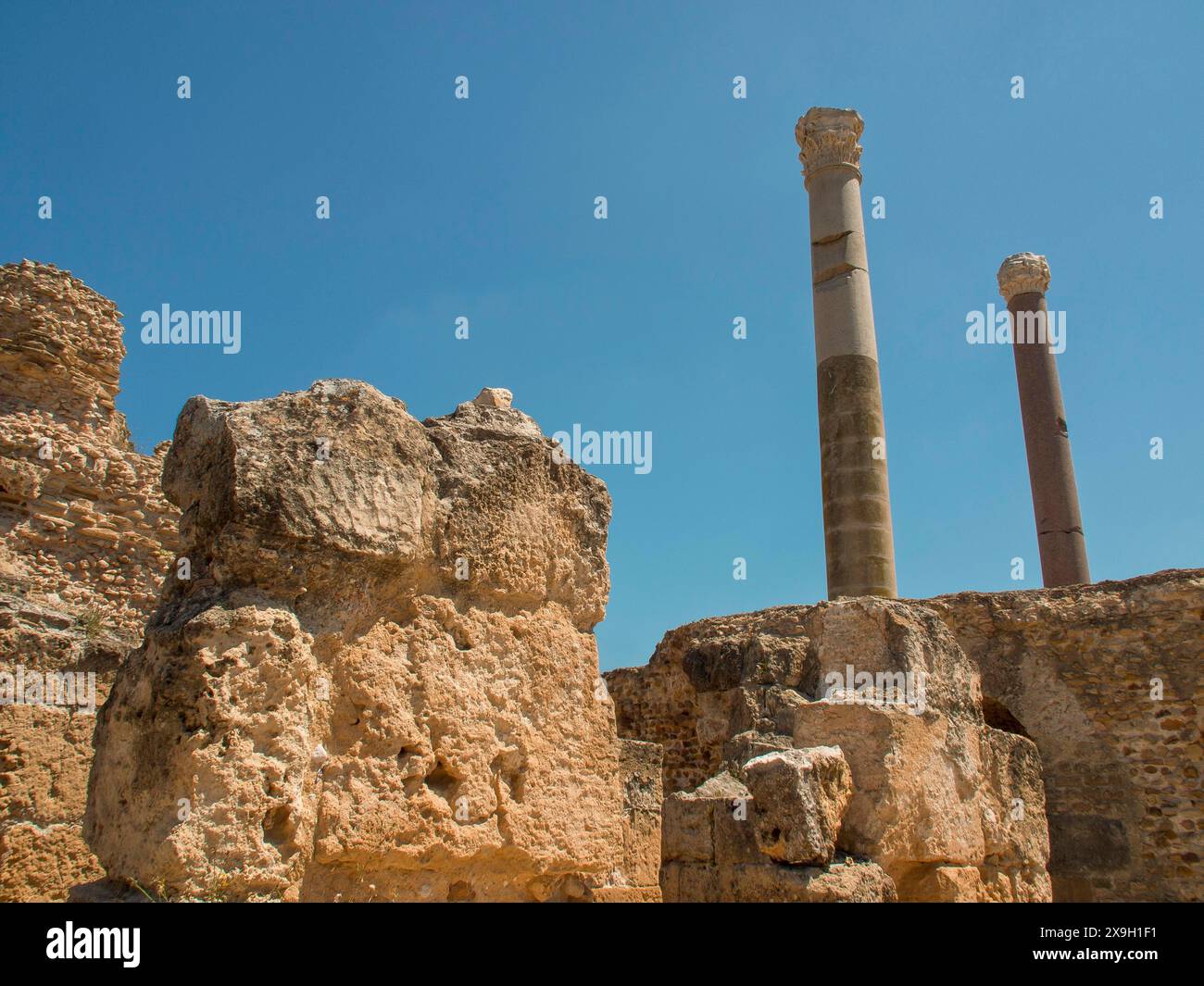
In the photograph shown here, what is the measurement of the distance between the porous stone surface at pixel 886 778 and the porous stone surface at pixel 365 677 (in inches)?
20.8

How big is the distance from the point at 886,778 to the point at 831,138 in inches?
445

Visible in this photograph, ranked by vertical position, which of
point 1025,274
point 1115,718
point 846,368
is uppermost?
point 1025,274

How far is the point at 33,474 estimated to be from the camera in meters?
9.69

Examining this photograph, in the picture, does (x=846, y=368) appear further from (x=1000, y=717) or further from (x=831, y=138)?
(x=1000, y=717)

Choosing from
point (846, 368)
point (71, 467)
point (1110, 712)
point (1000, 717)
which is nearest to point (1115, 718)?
point (1110, 712)

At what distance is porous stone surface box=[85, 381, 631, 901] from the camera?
2.21 metres

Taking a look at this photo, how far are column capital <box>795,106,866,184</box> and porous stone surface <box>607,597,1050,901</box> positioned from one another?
32.6ft

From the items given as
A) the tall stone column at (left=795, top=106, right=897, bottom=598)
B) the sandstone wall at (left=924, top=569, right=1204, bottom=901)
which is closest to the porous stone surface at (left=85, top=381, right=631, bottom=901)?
the sandstone wall at (left=924, top=569, right=1204, bottom=901)

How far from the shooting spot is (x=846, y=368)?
40.8 feet

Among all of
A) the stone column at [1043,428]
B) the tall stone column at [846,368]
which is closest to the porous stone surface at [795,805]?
the tall stone column at [846,368]

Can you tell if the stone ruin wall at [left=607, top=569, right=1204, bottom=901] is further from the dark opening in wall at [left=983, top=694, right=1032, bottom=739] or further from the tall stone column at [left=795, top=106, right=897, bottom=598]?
the tall stone column at [left=795, top=106, right=897, bottom=598]

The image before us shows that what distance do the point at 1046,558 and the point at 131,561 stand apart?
1284cm

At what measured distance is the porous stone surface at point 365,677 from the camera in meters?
2.21

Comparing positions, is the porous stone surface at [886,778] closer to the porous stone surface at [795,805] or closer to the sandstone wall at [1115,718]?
the porous stone surface at [795,805]
